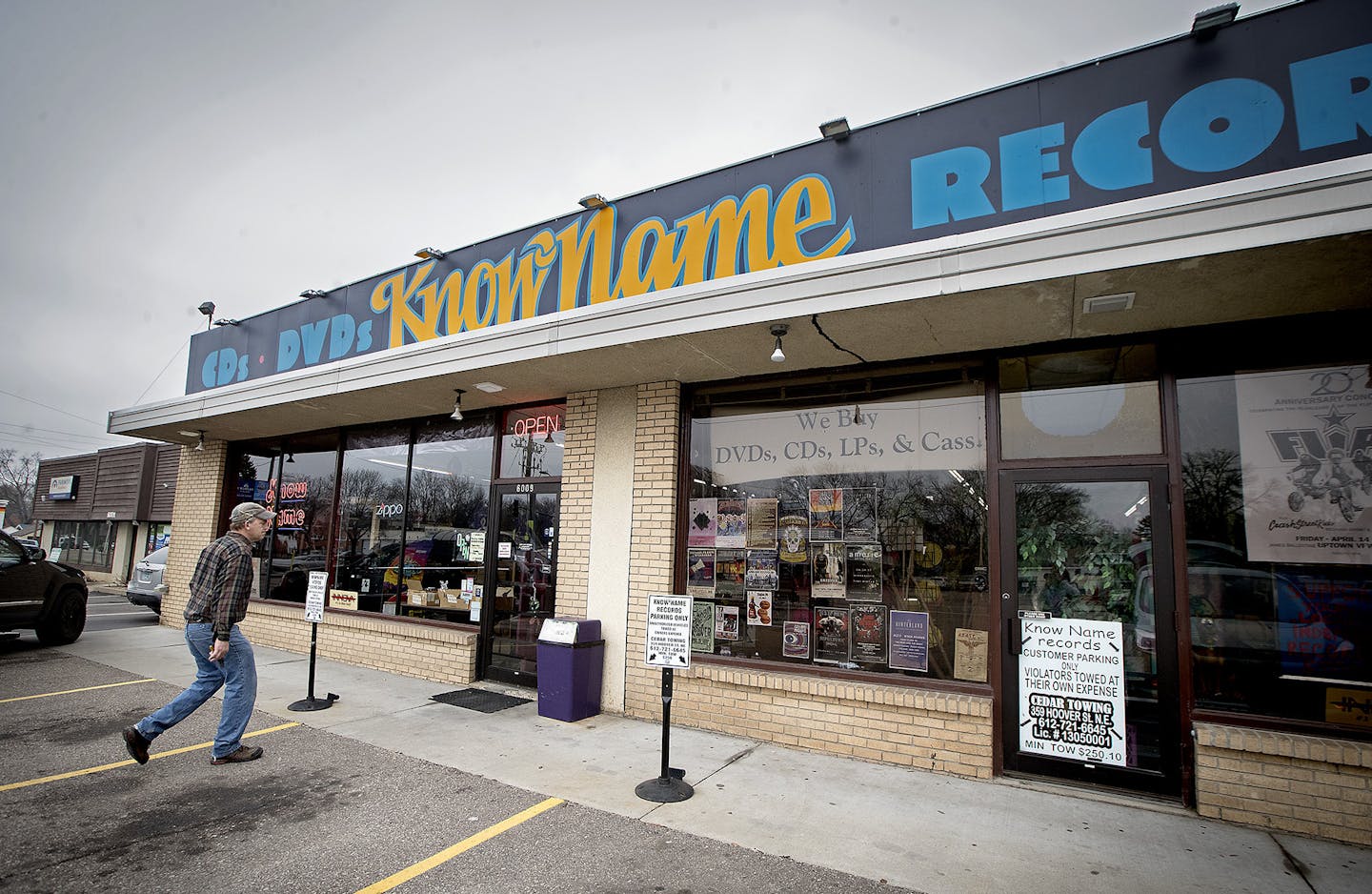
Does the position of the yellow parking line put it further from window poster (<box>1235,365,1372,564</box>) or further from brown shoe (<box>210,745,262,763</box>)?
window poster (<box>1235,365,1372,564</box>)

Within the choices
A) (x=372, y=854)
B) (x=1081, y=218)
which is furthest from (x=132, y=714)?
(x=1081, y=218)

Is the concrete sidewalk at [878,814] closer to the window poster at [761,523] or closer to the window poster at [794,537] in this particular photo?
the window poster at [794,537]

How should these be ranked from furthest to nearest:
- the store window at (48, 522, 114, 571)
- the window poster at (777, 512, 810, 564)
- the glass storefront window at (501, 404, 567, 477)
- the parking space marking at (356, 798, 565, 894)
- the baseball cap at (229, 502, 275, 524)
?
the store window at (48, 522, 114, 571), the glass storefront window at (501, 404, 567, 477), the window poster at (777, 512, 810, 564), the baseball cap at (229, 502, 275, 524), the parking space marking at (356, 798, 565, 894)

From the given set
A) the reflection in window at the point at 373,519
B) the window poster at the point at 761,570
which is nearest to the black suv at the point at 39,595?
the reflection in window at the point at 373,519

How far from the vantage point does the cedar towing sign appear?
4.38m

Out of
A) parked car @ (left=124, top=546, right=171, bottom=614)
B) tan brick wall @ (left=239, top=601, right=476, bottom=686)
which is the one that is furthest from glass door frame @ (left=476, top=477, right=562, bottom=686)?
parked car @ (left=124, top=546, right=171, bottom=614)

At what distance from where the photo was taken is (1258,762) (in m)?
4.55

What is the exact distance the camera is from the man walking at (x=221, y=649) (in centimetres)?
504

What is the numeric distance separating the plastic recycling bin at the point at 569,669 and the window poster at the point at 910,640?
2838 millimetres

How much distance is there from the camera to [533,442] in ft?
27.5

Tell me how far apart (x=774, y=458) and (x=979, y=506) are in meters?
1.91

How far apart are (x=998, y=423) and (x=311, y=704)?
6873 millimetres

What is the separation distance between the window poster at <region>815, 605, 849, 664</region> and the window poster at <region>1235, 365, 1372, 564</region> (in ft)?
9.73

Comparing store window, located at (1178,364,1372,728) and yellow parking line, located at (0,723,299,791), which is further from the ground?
store window, located at (1178,364,1372,728)
